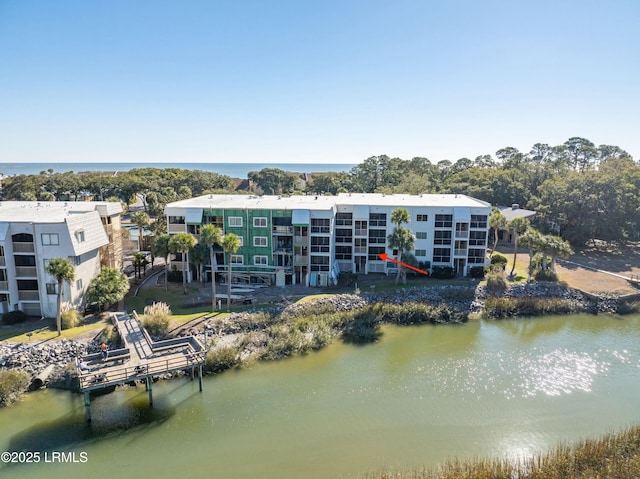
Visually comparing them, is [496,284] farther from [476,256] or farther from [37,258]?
[37,258]

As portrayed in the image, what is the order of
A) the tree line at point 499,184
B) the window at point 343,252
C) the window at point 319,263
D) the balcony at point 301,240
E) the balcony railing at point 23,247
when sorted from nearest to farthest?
the balcony railing at point 23,247
the balcony at point 301,240
the window at point 319,263
the window at point 343,252
the tree line at point 499,184

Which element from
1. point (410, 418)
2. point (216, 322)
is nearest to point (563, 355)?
point (410, 418)

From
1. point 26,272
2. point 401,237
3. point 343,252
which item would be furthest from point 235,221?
point 26,272

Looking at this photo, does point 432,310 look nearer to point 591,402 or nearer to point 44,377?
point 591,402

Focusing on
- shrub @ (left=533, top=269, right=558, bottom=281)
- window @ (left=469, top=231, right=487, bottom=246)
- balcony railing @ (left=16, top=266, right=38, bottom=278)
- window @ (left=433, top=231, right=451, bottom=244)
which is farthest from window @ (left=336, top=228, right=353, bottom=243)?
Result: balcony railing @ (left=16, top=266, right=38, bottom=278)

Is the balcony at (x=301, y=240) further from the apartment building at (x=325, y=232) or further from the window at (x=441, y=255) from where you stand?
the window at (x=441, y=255)

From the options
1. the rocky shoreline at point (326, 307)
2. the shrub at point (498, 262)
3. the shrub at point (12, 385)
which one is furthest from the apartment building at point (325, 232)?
the shrub at point (12, 385)
